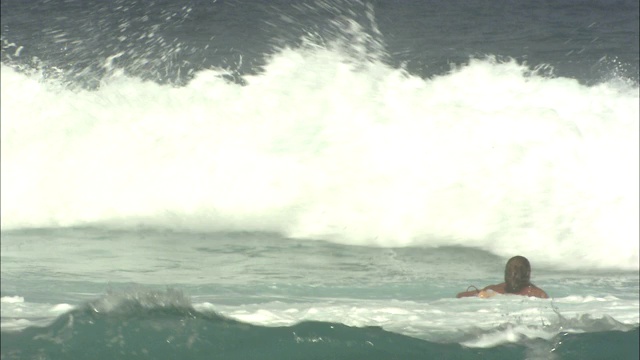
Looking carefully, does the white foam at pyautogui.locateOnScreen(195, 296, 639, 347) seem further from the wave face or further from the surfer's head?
the wave face

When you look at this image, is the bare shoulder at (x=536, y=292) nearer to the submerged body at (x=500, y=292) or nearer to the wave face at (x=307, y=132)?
the submerged body at (x=500, y=292)

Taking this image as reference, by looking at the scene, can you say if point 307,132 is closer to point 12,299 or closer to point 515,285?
point 515,285

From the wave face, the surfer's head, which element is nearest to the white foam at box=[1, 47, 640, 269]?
the wave face

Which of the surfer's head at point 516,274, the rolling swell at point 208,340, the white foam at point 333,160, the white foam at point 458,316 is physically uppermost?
the white foam at point 333,160

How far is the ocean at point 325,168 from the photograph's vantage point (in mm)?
2520

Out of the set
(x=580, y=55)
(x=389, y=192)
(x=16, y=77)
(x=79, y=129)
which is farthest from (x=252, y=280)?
(x=580, y=55)

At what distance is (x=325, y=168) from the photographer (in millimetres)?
2730

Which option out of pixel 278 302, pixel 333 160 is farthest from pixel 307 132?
pixel 278 302

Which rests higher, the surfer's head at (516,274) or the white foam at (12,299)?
the surfer's head at (516,274)

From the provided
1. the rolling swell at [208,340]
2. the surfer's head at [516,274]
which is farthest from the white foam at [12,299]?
the surfer's head at [516,274]

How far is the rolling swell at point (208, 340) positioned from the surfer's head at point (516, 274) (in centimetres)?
21

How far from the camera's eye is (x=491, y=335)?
2.41m

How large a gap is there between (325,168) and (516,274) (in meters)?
0.61

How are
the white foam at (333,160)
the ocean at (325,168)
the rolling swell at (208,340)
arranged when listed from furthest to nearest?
the white foam at (333,160) → the ocean at (325,168) → the rolling swell at (208,340)
